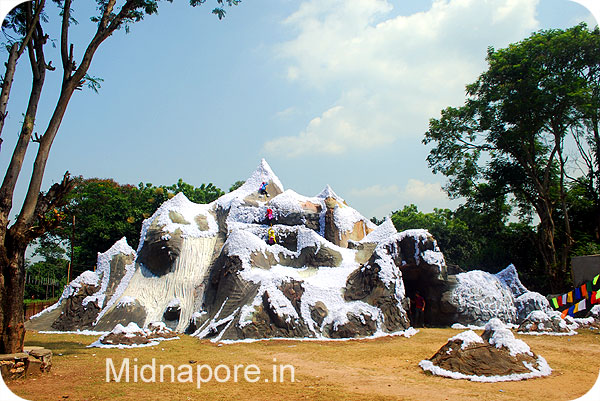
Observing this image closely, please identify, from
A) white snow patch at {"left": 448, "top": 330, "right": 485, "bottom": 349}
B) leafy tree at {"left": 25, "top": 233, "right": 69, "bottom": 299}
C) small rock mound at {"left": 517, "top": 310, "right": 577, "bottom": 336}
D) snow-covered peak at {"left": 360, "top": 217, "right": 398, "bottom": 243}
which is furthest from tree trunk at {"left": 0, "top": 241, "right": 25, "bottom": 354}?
leafy tree at {"left": 25, "top": 233, "right": 69, "bottom": 299}

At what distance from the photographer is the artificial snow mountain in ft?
39.9

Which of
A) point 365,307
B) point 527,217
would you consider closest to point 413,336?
point 365,307

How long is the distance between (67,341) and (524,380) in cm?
1091

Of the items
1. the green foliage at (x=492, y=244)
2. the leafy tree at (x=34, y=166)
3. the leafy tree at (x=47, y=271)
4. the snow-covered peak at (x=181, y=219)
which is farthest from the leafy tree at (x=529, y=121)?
the leafy tree at (x=47, y=271)

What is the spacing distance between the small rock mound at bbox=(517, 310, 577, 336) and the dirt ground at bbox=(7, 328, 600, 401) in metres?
0.47

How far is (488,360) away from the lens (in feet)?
22.2

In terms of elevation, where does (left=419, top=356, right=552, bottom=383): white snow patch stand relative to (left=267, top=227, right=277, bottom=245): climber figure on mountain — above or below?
below

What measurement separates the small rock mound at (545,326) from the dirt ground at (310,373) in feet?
1.55

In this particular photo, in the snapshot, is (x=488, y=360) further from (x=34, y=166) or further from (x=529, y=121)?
(x=529, y=121)

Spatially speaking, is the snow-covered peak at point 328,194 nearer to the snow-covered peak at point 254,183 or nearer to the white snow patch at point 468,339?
the snow-covered peak at point 254,183

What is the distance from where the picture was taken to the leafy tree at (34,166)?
732cm

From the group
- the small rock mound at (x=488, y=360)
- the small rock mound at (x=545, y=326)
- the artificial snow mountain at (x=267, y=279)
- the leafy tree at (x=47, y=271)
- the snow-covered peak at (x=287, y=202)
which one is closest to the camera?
the small rock mound at (x=488, y=360)

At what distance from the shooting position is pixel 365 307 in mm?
12438

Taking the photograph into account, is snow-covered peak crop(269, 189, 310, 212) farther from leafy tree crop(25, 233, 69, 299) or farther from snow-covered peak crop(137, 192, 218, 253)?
leafy tree crop(25, 233, 69, 299)
